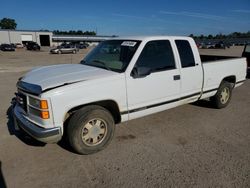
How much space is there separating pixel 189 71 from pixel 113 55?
1.62m

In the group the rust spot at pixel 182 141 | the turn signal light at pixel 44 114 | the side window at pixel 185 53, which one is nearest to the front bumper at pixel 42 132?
the turn signal light at pixel 44 114

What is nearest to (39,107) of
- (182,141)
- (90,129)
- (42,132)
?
(42,132)

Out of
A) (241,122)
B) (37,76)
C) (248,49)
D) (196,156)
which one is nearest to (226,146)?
(196,156)

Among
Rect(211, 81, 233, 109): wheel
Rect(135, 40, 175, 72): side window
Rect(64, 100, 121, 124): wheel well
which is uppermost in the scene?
Rect(135, 40, 175, 72): side window

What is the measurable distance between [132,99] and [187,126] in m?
1.69

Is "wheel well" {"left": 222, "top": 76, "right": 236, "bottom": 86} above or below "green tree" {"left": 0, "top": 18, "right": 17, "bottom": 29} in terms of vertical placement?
below

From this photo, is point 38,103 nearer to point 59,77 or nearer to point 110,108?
point 59,77

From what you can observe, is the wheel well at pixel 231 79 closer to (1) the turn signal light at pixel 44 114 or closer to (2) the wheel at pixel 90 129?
(2) the wheel at pixel 90 129

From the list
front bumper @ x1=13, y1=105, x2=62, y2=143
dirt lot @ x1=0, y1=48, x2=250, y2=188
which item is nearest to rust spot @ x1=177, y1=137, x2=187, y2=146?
dirt lot @ x1=0, y1=48, x2=250, y2=188

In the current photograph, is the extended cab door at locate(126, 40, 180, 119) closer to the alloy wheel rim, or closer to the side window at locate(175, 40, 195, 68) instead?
the side window at locate(175, 40, 195, 68)

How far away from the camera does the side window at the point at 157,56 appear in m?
4.01

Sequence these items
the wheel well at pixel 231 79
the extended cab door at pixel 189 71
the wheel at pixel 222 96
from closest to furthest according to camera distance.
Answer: the extended cab door at pixel 189 71 < the wheel at pixel 222 96 < the wheel well at pixel 231 79

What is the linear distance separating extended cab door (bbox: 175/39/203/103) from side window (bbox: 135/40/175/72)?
10.0 inches

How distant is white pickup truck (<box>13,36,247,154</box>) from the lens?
3.17m
